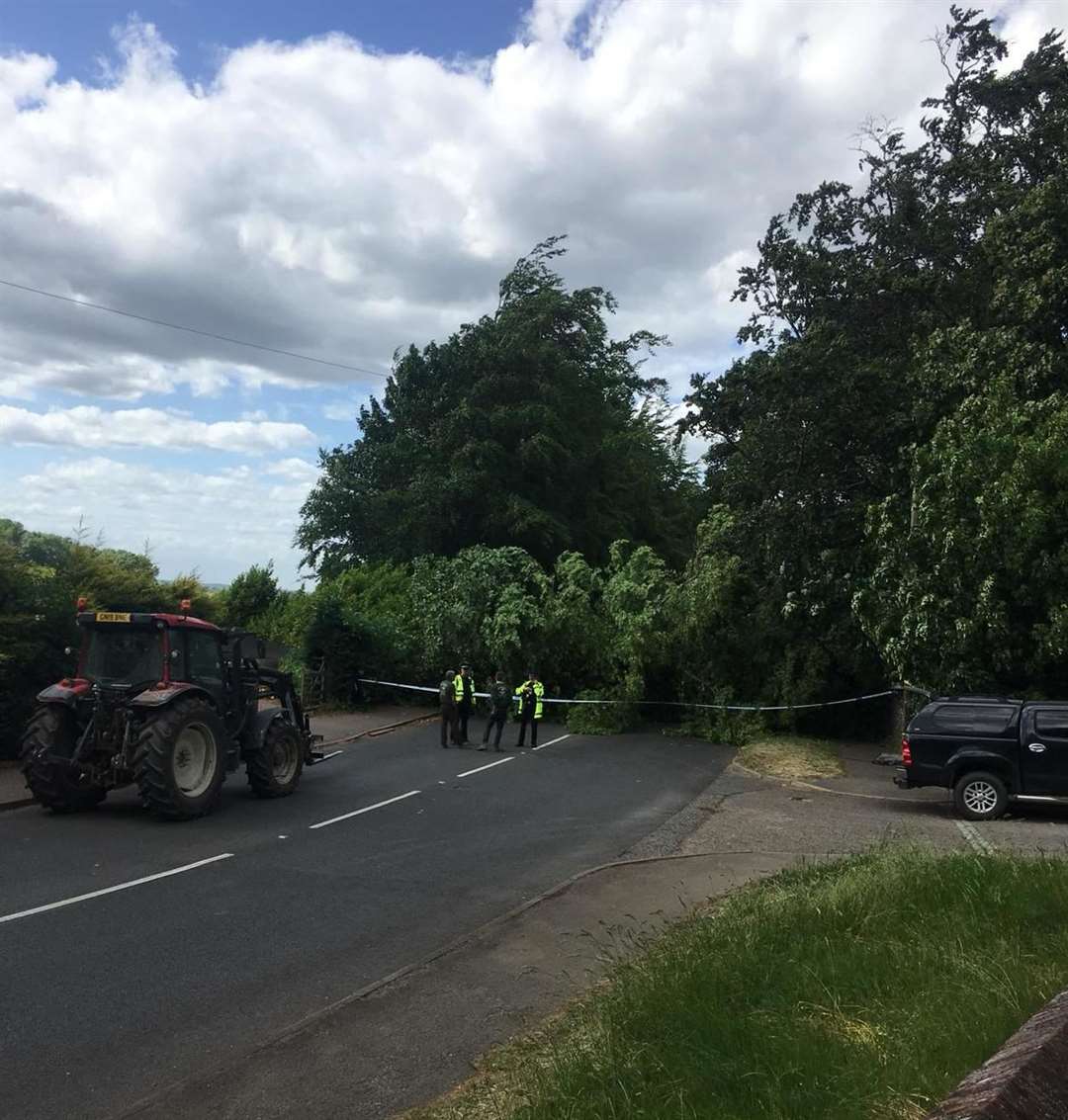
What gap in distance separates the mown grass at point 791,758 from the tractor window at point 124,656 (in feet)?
36.7

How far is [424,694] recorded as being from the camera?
2777 cm

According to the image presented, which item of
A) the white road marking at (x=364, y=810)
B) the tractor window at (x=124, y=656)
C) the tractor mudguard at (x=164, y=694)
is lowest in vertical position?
the white road marking at (x=364, y=810)

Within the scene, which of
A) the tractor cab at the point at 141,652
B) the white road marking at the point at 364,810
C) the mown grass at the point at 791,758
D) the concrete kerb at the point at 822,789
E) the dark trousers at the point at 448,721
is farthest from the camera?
the dark trousers at the point at 448,721

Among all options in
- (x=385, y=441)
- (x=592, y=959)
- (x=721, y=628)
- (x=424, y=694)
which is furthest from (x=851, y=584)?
(x=385, y=441)

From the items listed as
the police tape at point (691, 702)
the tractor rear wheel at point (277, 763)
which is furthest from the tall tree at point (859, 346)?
the tractor rear wheel at point (277, 763)

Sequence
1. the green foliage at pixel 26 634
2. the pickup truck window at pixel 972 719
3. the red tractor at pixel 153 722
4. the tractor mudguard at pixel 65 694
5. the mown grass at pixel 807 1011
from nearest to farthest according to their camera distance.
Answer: the mown grass at pixel 807 1011
the red tractor at pixel 153 722
the tractor mudguard at pixel 65 694
the pickup truck window at pixel 972 719
the green foliage at pixel 26 634

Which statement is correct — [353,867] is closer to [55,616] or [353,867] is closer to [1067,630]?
[55,616]

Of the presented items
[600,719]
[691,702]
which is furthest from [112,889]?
[691,702]

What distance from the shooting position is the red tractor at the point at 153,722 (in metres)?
12.1

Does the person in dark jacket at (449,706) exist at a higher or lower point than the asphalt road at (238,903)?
higher

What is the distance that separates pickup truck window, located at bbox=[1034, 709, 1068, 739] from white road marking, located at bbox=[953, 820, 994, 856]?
1735 millimetres

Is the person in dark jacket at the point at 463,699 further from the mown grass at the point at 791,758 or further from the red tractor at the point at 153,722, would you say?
the red tractor at the point at 153,722

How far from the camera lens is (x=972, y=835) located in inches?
506

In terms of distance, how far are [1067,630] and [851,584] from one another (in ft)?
21.5
